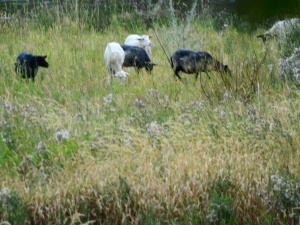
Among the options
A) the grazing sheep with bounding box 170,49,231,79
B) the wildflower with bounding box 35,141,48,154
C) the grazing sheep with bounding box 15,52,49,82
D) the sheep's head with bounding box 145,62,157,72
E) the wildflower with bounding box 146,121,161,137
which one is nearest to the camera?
the wildflower with bounding box 35,141,48,154

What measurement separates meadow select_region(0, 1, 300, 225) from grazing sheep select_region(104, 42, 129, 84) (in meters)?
0.34

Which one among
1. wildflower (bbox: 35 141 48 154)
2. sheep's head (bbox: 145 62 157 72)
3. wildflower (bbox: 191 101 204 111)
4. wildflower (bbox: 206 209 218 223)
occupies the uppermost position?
sheep's head (bbox: 145 62 157 72)

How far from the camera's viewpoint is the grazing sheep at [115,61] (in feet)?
24.4

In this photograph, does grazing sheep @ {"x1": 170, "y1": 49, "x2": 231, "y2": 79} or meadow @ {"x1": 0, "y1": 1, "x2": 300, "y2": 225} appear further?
grazing sheep @ {"x1": 170, "y1": 49, "x2": 231, "y2": 79}

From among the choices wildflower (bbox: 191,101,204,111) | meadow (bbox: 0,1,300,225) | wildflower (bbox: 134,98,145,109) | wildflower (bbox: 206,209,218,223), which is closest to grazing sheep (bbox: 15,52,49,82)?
meadow (bbox: 0,1,300,225)

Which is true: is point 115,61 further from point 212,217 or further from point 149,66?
point 212,217

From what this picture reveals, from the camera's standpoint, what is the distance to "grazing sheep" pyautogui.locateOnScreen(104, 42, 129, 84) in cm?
743

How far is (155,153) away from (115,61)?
2.87 m

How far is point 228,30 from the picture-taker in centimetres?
1181

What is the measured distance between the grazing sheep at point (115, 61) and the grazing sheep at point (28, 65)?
69cm

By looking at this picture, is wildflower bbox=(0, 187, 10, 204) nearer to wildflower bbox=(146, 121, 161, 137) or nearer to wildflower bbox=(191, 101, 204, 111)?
wildflower bbox=(146, 121, 161, 137)

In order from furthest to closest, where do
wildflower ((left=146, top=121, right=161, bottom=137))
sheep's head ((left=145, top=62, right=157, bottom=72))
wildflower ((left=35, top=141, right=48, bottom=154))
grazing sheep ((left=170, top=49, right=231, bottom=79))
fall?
sheep's head ((left=145, top=62, right=157, bottom=72)) → grazing sheep ((left=170, top=49, right=231, bottom=79)) → wildflower ((left=146, top=121, right=161, bottom=137)) → wildflower ((left=35, top=141, right=48, bottom=154))

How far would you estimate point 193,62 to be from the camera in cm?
715

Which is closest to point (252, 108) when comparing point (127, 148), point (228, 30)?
point (127, 148)
